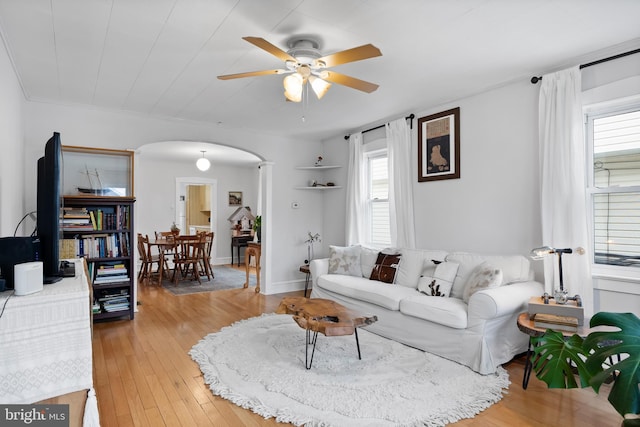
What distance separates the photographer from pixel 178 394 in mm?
2508

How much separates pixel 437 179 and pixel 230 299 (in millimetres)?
3322

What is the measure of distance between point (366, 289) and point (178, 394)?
6.69 ft

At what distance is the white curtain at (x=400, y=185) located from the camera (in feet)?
14.5

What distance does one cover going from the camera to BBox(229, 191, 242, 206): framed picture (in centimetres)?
934

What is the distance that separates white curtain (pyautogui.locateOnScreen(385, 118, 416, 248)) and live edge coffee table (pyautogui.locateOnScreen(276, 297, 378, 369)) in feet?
5.15

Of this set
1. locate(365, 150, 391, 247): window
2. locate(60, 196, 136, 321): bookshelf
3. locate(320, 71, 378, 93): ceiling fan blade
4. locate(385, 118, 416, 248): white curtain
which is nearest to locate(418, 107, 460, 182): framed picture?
locate(385, 118, 416, 248): white curtain

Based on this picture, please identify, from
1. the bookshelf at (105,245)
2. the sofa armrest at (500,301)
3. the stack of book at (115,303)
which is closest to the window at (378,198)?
the sofa armrest at (500,301)

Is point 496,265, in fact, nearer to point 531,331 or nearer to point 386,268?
point 531,331

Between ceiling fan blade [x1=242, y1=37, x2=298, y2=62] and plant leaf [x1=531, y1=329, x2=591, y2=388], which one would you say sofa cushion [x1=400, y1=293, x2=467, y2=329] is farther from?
ceiling fan blade [x1=242, y1=37, x2=298, y2=62]

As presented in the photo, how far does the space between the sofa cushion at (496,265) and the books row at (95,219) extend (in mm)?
3743

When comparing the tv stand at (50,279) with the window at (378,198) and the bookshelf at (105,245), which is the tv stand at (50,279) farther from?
the window at (378,198)

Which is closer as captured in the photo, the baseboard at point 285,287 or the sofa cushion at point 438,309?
the sofa cushion at point 438,309

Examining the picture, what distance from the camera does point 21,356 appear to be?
1281 mm

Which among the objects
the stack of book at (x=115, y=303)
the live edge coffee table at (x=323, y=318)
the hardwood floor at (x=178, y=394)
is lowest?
the hardwood floor at (x=178, y=394)
